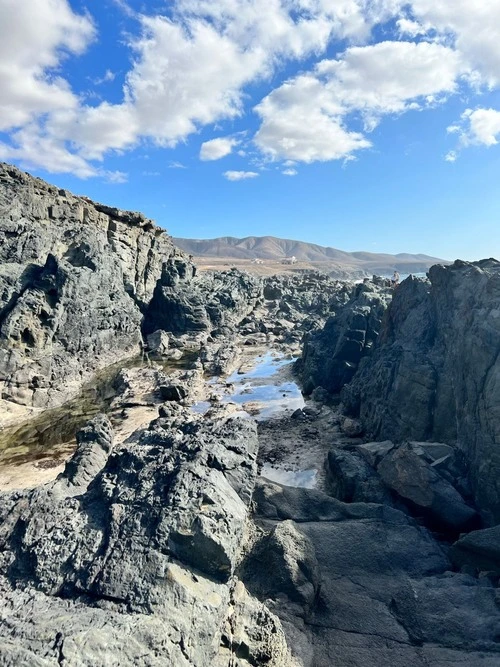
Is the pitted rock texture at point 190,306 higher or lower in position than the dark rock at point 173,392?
higher

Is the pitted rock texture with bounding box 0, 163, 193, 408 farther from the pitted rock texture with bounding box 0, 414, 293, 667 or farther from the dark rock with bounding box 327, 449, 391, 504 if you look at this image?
the pitted rock texture with bounding box 0, 414, 293, 667

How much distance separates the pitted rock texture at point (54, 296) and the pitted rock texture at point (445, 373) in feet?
68.8

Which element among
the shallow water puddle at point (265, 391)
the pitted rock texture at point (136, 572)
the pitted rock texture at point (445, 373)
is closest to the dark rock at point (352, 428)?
the pitted rock texture at point (445, 373)

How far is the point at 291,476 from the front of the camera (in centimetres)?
1658

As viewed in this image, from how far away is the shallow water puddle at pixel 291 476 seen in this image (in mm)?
15953

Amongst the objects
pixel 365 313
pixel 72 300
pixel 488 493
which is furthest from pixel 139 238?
pixel 488 493

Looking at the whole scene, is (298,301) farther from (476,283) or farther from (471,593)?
(471,593)

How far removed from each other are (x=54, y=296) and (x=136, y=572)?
2892 cm

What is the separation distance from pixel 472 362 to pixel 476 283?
4216 millimetres

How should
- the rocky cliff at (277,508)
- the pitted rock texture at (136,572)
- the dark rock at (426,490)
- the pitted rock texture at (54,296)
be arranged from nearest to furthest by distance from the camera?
the pitted rock texture at (136,572) → the rocky cliff at (277,508) → the dark rock at (426,490) → the pitted rock texture at (54,296)

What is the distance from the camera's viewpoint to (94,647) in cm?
502

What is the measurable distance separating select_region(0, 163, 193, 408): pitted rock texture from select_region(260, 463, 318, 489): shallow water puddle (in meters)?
16.7

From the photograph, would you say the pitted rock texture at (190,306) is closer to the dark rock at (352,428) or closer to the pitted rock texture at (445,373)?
the pitted rock texture at (445,373)

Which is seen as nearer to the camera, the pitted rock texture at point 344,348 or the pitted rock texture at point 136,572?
the pitted rock texture at point 136,572
